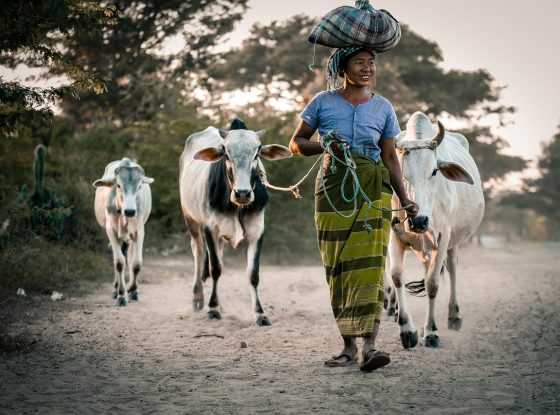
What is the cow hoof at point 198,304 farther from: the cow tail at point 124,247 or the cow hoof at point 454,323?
the cow hoof at point 454,323

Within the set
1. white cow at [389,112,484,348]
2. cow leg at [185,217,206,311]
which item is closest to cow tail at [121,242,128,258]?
cow leg at [185,217,206,311]

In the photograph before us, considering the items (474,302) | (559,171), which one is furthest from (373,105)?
(559,171)

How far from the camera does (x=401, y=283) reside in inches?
227

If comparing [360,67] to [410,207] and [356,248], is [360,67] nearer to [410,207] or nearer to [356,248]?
[410,207]

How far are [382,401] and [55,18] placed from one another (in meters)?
3.88

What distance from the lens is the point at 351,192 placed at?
15.5 feet

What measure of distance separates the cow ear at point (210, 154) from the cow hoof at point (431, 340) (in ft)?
8.98

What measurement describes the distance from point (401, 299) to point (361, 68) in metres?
2.01

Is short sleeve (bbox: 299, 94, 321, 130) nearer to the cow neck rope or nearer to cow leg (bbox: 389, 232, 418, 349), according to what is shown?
the cow neck rope

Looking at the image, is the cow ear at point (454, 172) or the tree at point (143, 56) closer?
the cow ear at point (454, 172)

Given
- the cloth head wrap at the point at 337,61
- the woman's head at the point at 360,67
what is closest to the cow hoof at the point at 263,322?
the cloth head wrap at the point at 337,61

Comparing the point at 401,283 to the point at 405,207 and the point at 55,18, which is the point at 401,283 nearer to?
the point at 405,207

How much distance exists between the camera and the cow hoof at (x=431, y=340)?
559cm

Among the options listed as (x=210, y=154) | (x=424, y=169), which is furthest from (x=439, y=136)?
(x=210, y=154)
